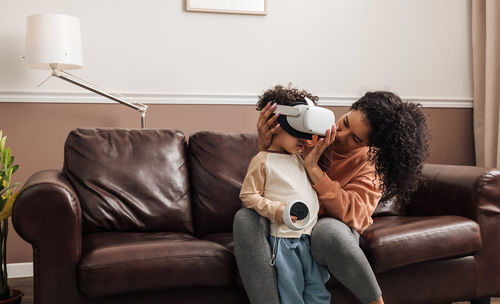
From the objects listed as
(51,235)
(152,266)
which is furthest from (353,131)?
(51,235)

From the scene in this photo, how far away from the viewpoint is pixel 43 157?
3031 mm

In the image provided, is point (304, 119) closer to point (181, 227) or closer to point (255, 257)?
point (255, 257)

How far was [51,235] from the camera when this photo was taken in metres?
1.78

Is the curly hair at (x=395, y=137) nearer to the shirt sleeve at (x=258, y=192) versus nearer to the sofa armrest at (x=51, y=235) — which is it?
the shirt sleeve at (x=258, y=192)

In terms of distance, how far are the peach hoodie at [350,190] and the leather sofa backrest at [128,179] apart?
68 cm

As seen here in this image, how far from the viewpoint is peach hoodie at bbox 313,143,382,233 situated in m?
1.84

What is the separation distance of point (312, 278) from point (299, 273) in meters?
0.05

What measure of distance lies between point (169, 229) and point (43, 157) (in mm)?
1134

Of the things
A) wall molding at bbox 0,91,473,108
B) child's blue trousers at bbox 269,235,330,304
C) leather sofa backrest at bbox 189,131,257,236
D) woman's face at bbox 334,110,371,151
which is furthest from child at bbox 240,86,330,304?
wall molding at bbox 0,91,473,108

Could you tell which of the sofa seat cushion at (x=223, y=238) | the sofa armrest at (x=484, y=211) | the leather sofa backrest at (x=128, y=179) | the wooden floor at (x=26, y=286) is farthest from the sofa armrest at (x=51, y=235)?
the sofa armrest at (x=484, y=211)

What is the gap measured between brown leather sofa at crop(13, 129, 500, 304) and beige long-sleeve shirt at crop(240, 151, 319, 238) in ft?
0.81

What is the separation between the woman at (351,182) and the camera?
1.71 meters

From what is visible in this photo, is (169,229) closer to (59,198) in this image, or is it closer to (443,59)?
(59,198)

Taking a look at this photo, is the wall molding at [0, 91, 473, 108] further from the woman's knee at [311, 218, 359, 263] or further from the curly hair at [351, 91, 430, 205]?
the woman's knee at [311, 218, 359, 263]
